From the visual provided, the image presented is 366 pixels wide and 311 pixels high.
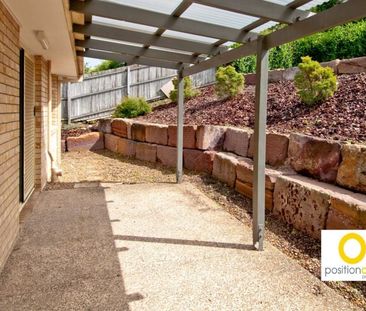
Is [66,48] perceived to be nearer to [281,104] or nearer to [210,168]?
[210,168]

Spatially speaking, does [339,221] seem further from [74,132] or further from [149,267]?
[74,132]

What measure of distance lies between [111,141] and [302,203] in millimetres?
7339

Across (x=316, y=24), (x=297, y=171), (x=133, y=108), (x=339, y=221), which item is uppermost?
(x=316, y=24)

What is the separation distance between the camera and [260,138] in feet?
11.1

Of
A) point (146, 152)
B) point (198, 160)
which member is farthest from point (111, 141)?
point (198, 160)

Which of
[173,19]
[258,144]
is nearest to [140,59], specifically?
[173,19]

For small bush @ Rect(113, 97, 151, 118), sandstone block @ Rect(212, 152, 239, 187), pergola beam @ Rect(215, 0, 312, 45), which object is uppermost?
pergola beam @ Rect(215, 0, 312, 45)

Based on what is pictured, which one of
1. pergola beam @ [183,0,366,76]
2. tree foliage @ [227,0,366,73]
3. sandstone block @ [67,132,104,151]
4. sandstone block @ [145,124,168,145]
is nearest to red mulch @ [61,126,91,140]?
sandstone block @ [67,132,104,151]

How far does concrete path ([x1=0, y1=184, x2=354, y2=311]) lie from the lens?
2.49 m

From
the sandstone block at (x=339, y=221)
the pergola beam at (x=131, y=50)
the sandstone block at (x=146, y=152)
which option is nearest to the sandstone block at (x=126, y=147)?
the sandstone block at (x=146, y=152)

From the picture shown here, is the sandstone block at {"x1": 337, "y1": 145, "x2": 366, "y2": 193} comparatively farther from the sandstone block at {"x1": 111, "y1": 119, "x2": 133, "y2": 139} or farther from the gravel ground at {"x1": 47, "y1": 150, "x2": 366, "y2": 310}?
the sandstone block at {"x1": 111, "y1": 119, "x2": 133, "y2": 139}

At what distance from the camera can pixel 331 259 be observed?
119 inches

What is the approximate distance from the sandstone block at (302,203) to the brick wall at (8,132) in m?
2.85

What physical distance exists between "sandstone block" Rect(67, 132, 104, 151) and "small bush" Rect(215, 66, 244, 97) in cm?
414
